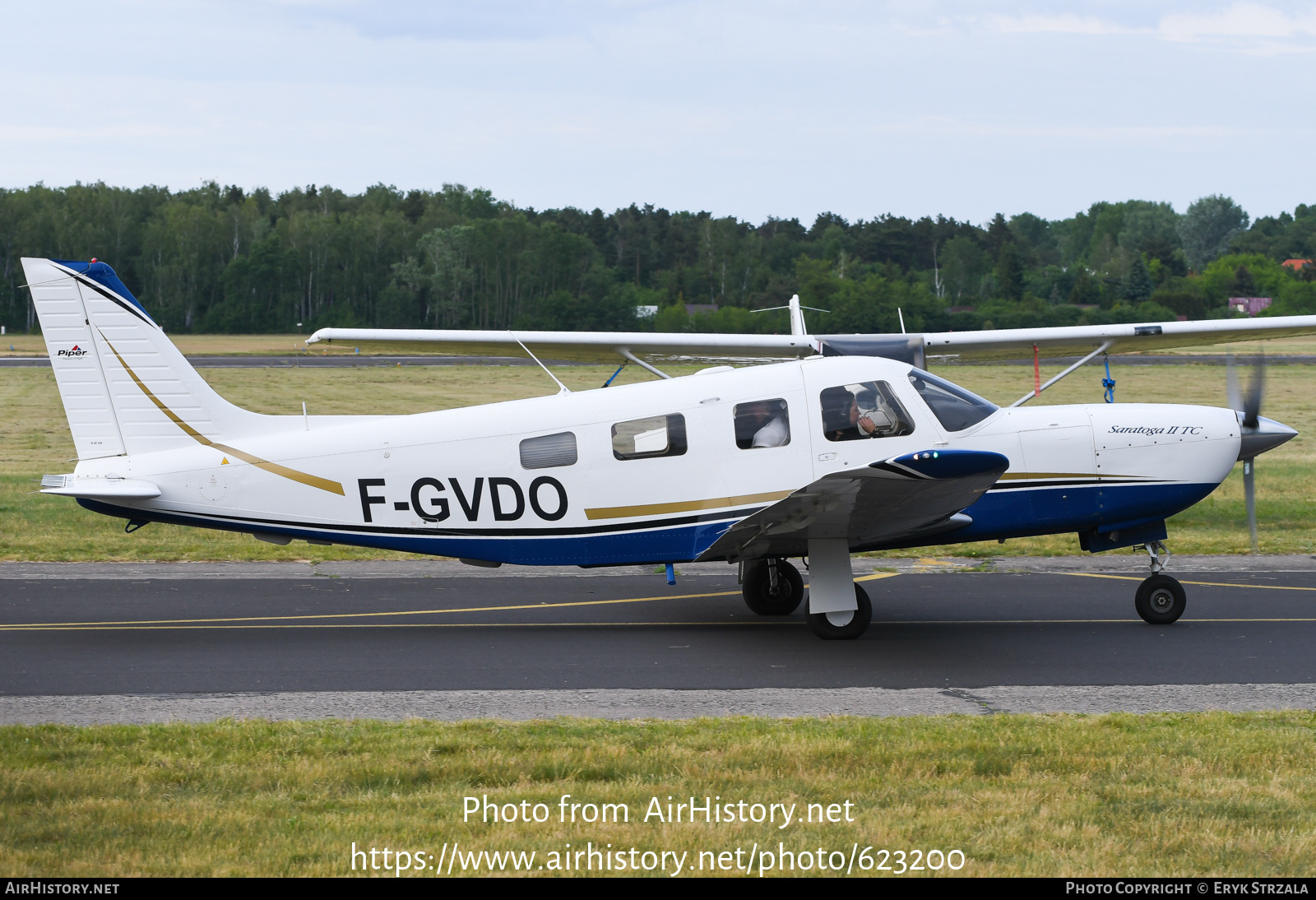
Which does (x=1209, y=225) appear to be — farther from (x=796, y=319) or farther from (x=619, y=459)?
(x=619, y=459)

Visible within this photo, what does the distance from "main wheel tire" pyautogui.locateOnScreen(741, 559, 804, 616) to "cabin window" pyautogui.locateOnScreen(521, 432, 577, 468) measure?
2359 mm

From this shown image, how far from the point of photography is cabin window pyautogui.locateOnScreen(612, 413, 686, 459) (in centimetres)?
1065

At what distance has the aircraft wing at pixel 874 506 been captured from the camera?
8.88 meters

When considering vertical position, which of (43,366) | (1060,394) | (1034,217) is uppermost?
(1034,217)

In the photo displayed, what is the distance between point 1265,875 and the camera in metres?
5.02

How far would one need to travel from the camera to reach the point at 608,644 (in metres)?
10.5

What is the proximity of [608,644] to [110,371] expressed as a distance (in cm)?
515

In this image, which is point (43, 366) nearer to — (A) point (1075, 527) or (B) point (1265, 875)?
(A) point (1075, 527)

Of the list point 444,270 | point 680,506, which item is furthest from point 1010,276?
point 680,506

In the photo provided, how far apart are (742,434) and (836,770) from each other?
4.48 m

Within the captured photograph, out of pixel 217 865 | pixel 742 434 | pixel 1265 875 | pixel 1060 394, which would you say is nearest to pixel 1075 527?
pixel 742 434

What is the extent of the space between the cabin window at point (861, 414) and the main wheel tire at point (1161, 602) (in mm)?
2849

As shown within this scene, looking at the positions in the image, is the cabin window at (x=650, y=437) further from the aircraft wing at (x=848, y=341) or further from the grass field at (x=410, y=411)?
the grass field at (x=410, y=411)

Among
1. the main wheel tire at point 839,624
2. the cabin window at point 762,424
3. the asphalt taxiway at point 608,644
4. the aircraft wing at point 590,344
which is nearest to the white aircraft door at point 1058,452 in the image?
the asphalt taxiway at point 608,644
